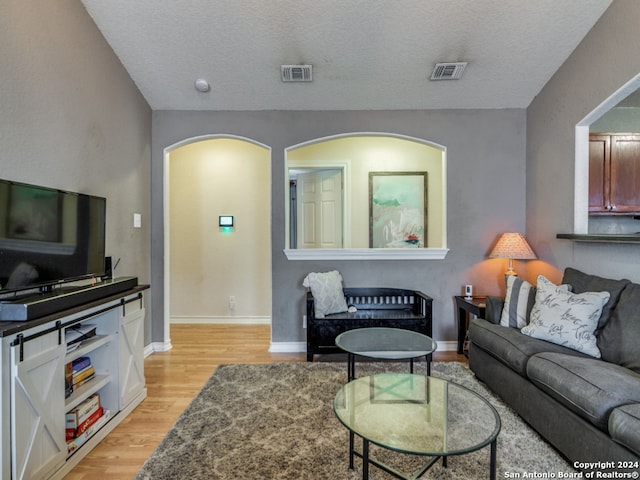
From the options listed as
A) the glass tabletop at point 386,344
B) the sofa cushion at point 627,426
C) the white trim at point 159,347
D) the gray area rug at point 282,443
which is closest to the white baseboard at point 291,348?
the gray area rug at point 282,443

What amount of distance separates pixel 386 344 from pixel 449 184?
2003mm

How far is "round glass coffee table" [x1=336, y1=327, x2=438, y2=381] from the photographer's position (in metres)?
2.20

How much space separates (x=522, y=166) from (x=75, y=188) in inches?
165

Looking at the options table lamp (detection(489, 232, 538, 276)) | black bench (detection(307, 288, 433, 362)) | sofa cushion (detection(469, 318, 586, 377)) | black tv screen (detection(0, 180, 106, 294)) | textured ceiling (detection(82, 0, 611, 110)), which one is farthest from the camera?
table lamp (detection(489, 232, 538, 276))

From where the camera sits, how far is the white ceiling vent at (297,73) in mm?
2932

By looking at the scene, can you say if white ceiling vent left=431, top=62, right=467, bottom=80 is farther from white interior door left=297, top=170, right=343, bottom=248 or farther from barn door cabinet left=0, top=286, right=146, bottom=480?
barn door cabinet left=0, top=286, right=146, bottom=480

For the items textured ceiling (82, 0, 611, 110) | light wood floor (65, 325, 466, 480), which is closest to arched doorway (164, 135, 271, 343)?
light wood floor (65, 325, 466, 480)

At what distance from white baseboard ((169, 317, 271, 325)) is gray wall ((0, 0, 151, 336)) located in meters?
1.09

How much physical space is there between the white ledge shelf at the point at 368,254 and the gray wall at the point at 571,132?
0.99m

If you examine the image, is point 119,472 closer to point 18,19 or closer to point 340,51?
point 18,19

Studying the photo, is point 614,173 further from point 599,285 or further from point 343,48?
point 343,48

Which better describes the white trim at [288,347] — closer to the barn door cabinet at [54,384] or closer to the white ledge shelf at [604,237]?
the barn door cabinet at [54,384]

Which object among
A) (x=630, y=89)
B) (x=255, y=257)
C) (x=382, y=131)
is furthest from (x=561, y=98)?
(x=255, y=257)

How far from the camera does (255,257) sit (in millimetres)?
4539
